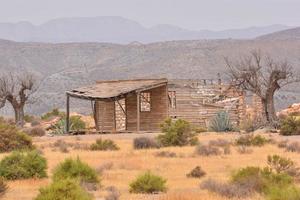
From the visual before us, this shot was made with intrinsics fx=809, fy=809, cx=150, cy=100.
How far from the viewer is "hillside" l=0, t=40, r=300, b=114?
113 meters

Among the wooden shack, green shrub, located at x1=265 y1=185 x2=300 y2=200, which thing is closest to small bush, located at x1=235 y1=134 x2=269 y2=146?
the wooden shack

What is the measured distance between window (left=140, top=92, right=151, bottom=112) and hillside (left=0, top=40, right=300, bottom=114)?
48595 millimetres

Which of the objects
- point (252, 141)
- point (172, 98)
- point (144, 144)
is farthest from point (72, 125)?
point (252, 141)

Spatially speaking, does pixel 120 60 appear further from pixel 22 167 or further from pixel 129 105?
pixel 22 167

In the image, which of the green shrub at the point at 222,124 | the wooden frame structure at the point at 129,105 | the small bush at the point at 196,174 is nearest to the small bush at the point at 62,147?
the wooden frame structure at the point at 129,105

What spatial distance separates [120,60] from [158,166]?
4547 inches

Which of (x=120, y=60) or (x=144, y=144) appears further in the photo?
(x=120, y=60)

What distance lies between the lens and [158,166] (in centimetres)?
2320

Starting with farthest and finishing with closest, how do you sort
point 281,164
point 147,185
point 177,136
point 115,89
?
point 115,89
point 177,136
point 281,164
point 147,185

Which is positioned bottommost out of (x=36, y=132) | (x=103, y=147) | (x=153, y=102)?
(x=103, y=147)

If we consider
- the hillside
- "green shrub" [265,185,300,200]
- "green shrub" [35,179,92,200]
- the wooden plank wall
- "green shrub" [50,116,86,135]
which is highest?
the hillside

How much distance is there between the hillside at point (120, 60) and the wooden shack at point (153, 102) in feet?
141

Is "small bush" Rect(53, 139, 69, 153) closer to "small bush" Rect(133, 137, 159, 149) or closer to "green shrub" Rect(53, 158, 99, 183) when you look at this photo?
"small bush" Rect(133, 137, 159, 149)

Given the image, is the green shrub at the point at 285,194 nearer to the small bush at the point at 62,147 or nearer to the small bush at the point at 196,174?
the small bush at the point at 196,174
